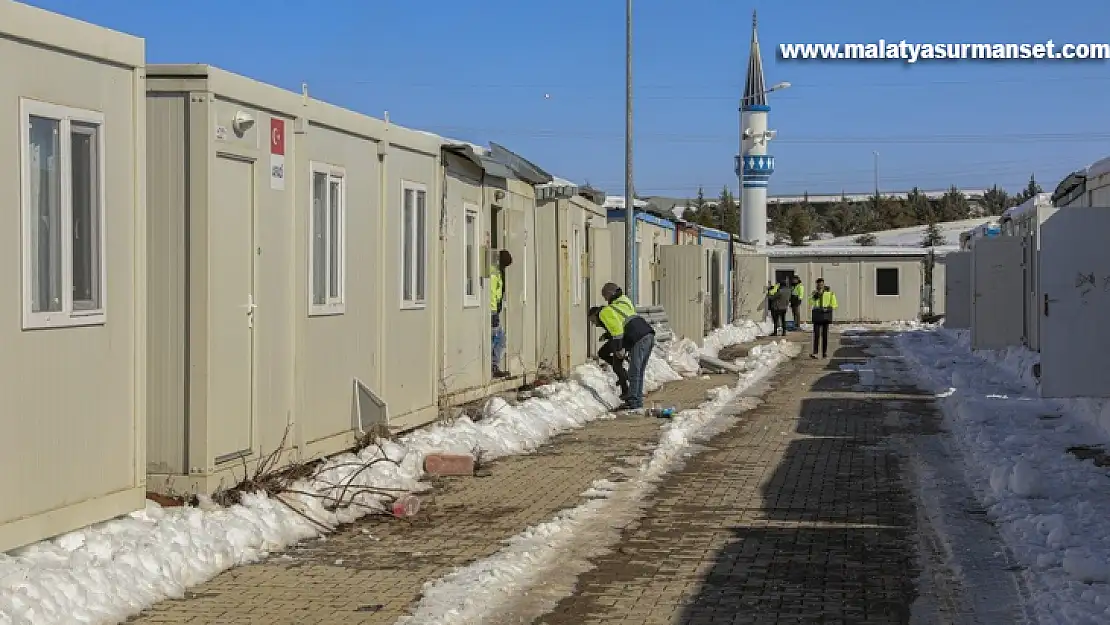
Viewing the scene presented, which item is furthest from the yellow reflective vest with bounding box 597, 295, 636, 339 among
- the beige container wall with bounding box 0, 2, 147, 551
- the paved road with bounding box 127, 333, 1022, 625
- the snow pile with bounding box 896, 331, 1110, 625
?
the beige container wall with bounding box 0, 2, 147, 551

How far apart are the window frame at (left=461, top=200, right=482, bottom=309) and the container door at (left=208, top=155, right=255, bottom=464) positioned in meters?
6.50

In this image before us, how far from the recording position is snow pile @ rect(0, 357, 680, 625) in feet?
22.8

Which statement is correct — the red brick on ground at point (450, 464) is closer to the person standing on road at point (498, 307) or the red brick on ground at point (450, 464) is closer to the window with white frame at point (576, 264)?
the person standing on road at point (498, 307)

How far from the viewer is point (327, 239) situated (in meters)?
12.0

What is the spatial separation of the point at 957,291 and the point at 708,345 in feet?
25.6

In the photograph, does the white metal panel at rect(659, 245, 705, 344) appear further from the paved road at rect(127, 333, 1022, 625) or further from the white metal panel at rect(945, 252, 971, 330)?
the paved road at rect(127, 333, 1022, 625)

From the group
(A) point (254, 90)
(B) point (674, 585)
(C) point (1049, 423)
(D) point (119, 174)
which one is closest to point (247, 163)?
(A) point (254, 90)

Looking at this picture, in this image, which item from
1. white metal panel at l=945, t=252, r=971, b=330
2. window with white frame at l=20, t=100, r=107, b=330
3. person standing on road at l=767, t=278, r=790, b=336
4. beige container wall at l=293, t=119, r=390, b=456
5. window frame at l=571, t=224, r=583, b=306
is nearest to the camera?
window with white frame at l=20, t=100, r=107, b=330

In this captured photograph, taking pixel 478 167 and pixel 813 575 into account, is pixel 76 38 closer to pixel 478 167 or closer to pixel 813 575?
pixel 813 575

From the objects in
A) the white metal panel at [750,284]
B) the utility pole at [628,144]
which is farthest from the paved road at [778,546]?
the white metal panel at [750,284]

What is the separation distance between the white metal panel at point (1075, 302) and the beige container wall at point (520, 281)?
23.1 feet

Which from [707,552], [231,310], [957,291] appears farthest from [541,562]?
[957,291]

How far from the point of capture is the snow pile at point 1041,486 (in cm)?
789

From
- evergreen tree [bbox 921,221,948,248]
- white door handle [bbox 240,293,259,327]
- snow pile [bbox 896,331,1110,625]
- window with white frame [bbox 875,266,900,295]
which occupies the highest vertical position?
evergreen tree [bbox 921,221,948,248]
